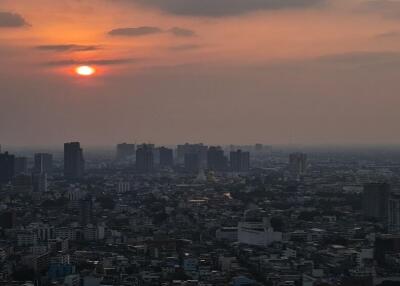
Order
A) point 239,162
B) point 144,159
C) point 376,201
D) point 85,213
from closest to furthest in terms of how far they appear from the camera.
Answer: point 85,213
point 376,201
point 144,159
point 239,162

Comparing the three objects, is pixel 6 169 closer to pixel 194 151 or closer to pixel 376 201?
pixel 194 151

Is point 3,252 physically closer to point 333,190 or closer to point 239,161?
point 333,190

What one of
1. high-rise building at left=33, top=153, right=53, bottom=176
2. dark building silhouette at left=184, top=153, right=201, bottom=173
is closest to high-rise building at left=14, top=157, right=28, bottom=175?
high-rise building at left=33, top=153, right=53, bottom=176

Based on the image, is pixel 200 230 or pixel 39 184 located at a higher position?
pixel 39 184

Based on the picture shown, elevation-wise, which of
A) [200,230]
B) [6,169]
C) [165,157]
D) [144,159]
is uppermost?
[165,157]

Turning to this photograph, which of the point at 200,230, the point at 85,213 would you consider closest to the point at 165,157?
the point at 85,213

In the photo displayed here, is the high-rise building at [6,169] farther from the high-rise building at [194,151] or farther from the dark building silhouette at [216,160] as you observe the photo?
the high-rise building at [194,151]

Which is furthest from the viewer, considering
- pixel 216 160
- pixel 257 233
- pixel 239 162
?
pixel 216 160
